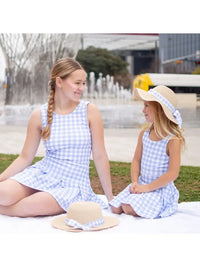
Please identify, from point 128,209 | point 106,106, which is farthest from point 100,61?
point 128,209

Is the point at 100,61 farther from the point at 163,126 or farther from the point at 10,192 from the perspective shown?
the point at 10,192

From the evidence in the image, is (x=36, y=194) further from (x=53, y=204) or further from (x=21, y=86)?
(x=21, y=86)

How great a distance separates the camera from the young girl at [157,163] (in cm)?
276

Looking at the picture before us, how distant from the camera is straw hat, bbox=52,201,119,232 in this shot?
8.46 ft

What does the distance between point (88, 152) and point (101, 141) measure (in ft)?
0.38

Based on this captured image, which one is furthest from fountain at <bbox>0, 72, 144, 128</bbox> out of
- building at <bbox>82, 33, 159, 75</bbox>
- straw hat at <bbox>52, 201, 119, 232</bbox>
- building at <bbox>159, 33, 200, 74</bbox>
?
straw hat at <bbox>52, 201, 119, 232</bbox>

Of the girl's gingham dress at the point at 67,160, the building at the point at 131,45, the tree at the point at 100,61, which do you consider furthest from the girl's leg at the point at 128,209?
the tree at the point at 100,61

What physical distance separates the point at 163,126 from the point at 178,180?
2.51 metres

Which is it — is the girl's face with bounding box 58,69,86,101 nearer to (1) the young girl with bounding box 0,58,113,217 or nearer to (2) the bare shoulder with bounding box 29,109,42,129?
(1) the young girl with bounding box 0,58,113,217

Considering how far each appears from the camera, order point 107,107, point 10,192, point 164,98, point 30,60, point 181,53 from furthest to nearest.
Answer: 1. point 107,107
2. point 30,60
3. point 181,53
4. point 164,98
5. point 10,192

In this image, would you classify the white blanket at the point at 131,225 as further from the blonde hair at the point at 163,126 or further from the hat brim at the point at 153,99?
the hat brim at the point at 153,99

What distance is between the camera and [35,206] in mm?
2729

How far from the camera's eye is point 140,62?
11.1 metres

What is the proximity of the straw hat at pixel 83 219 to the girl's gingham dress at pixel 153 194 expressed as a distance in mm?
227
